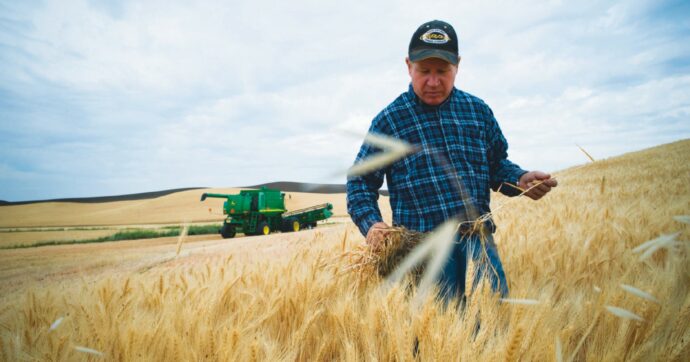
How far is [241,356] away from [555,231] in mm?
2374

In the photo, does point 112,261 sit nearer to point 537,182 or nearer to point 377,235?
point 377,235

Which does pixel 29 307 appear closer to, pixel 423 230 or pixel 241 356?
pixel 241 356

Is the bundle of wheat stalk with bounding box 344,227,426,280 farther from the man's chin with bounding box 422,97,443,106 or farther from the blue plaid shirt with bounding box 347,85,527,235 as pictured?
the man's chin with bounding box 422,97,443,106

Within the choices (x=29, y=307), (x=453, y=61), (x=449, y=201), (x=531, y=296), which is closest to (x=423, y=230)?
(x=449, y=201)

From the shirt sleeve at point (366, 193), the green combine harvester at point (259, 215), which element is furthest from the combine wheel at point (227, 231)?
the shirt sleeve at point (366, 193)

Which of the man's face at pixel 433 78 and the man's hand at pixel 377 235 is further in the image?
the man's face at pixel 433 78

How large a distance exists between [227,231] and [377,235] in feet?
42.0

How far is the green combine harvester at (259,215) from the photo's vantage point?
13.7m

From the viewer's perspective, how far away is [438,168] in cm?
160

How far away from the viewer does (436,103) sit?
1649mm

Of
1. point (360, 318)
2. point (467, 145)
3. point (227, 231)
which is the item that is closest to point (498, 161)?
point (467, 145)

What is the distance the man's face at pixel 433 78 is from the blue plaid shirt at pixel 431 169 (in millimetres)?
68

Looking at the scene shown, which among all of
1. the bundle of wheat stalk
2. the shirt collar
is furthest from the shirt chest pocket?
the bundle of wheat stalk

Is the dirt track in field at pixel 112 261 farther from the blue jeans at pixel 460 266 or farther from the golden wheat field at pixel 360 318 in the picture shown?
the blue jeans at pixel 460 266
